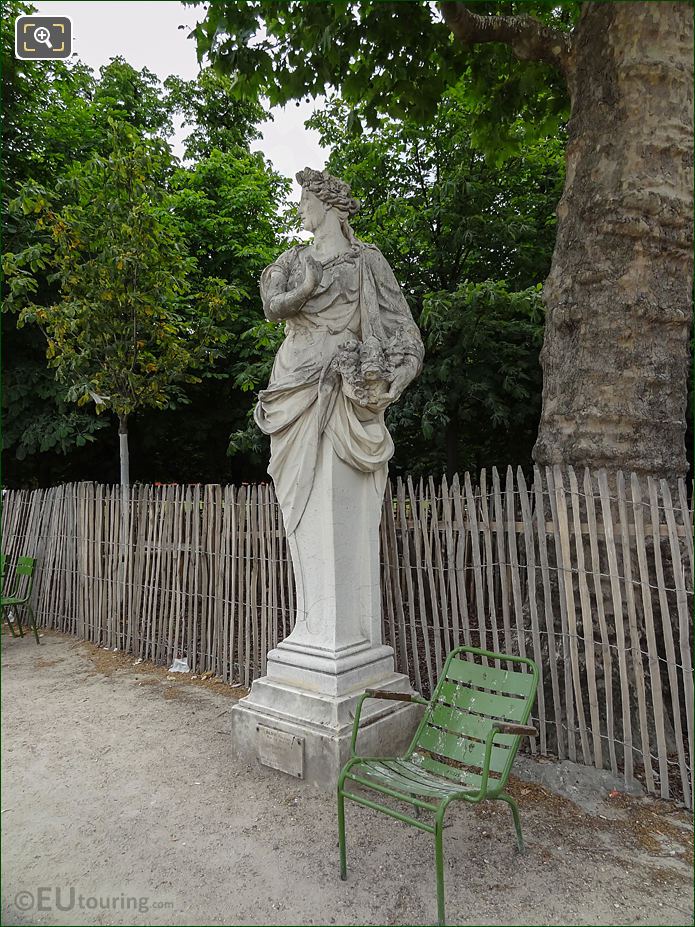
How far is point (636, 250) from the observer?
4141mm

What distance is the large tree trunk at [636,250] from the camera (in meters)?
4.11

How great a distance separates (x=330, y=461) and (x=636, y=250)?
2.46 m

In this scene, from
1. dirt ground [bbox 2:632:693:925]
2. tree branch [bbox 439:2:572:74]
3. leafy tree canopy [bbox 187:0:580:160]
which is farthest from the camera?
leafy tree canopy [bbox 187:0:580:160]

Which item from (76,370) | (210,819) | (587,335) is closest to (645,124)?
(587,335)

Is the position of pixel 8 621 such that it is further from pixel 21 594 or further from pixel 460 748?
pixel 460 748

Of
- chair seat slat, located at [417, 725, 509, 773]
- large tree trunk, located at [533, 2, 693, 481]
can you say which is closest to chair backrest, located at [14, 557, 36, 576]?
chair seat slat, located at [417, 725, 509, 773]

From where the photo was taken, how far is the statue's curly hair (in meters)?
4.06

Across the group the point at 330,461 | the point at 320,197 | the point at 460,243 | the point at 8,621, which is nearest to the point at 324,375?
the point at 330,461

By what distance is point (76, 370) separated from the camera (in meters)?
7.32

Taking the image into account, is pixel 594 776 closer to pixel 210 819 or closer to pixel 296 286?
pixel 210 819

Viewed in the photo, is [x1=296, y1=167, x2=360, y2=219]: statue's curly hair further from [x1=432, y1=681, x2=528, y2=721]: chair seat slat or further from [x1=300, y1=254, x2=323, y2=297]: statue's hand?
[x1=432, y1=681, x2=528, y2=721]: chair seat slat

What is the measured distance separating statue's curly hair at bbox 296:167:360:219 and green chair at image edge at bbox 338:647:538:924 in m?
2.88

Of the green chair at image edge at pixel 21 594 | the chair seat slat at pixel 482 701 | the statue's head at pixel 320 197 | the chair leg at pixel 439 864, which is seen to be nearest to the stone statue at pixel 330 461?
the statue's head at pixel 320 197

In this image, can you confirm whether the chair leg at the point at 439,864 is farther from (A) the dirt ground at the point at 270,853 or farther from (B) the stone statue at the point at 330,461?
(B) the stone statue at the point at 330,461
